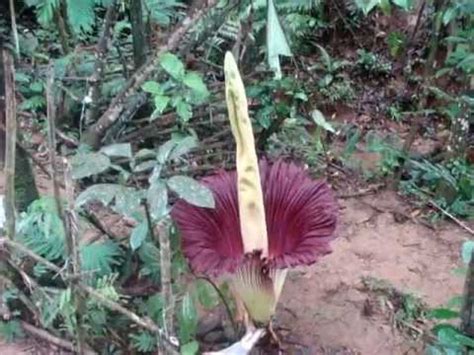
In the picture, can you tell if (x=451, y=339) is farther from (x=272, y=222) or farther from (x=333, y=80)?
(x=333, y=80)

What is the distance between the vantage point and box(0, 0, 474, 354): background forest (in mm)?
1581

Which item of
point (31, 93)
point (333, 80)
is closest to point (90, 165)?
point (31, 93)

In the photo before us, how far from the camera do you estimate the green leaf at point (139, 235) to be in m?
1.60

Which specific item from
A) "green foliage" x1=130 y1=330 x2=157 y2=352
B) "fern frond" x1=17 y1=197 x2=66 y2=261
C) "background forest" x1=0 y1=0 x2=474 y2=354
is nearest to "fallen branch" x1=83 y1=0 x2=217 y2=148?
"background forest" x1=0 y1=0 x2=474 y2=354

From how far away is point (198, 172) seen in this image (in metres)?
2.29

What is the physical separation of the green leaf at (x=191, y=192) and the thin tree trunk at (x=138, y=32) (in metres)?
0.91

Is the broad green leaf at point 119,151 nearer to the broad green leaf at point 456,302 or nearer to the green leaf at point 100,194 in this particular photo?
the green leaf at point 100,194

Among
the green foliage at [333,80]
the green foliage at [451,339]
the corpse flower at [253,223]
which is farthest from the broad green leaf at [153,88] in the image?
the green foliage at [333,80]

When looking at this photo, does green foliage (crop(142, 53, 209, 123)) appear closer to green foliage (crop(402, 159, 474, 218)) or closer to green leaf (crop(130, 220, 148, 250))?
green leaf (crop(130, 220, 148, 250))

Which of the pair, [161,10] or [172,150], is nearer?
[172,150]

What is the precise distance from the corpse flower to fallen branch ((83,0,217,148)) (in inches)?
19.2

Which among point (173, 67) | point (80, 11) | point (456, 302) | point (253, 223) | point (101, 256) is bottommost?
point (456, 302)

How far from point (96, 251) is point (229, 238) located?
0.32m

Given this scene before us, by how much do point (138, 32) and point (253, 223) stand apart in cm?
97
